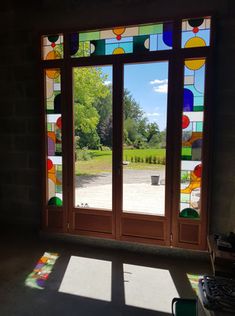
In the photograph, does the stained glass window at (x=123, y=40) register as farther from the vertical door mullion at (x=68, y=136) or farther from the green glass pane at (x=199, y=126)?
the green glass pane at (x=199, y=126)

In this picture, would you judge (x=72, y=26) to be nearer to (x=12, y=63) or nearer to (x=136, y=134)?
(x=12, y=63)

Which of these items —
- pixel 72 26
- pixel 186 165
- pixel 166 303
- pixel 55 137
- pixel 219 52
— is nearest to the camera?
pixel 166 303

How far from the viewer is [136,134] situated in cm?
338

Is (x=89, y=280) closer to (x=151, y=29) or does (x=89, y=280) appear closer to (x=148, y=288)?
(x=148, y=288)

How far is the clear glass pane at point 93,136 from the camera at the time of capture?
3.45 metres

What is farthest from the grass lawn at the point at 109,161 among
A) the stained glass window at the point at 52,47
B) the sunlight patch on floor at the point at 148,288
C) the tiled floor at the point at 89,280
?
the stained glass window at the point at 52,47

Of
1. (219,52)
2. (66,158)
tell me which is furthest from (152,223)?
(219,52)

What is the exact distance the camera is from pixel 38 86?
3.70m

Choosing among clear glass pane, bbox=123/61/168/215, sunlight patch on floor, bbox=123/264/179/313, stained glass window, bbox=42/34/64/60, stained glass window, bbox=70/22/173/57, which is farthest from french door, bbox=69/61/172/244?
sunlight patch on floor, bbox=123/264/179/313

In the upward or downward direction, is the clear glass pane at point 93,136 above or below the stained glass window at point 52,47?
below

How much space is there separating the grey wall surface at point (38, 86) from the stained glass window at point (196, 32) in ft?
0.31

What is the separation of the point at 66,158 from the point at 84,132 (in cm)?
44

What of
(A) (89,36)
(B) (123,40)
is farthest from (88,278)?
(A) (89,36)

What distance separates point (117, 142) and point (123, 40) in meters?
1.30
